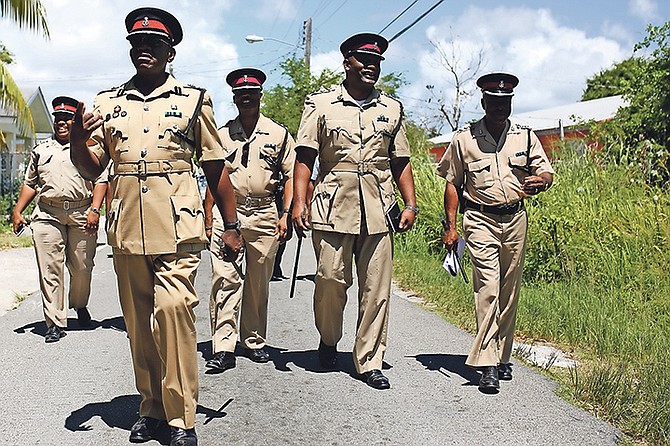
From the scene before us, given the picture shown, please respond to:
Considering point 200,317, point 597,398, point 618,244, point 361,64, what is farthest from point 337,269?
point 618,244

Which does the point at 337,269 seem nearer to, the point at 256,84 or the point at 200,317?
the point at 256,84

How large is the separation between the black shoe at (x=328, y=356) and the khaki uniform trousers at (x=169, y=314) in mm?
2066

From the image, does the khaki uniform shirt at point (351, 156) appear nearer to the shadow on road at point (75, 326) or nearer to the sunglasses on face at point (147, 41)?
the sunglasses on face at point (147, 41)

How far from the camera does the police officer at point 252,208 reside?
691 cm

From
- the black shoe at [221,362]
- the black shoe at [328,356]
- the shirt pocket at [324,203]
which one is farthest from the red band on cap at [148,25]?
the black shoe at [328,356]

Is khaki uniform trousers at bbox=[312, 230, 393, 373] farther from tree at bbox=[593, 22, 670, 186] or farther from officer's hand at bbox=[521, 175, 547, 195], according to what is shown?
tree at bbox=[593, 22, 670, 186]

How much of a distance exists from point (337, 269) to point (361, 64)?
1.54m

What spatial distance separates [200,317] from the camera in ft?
30.6

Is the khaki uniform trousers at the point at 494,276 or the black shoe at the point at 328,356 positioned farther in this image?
the black shoe at the point at 328,356

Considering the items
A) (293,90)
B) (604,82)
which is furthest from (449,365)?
(604,82)

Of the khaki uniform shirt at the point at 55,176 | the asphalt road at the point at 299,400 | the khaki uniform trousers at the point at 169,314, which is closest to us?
the khaki uniform trousers at the point at 169,314

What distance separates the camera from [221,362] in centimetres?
666

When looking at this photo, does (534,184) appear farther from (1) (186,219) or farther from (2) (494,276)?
(1) (186,219)

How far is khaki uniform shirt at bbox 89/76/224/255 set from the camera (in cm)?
468
